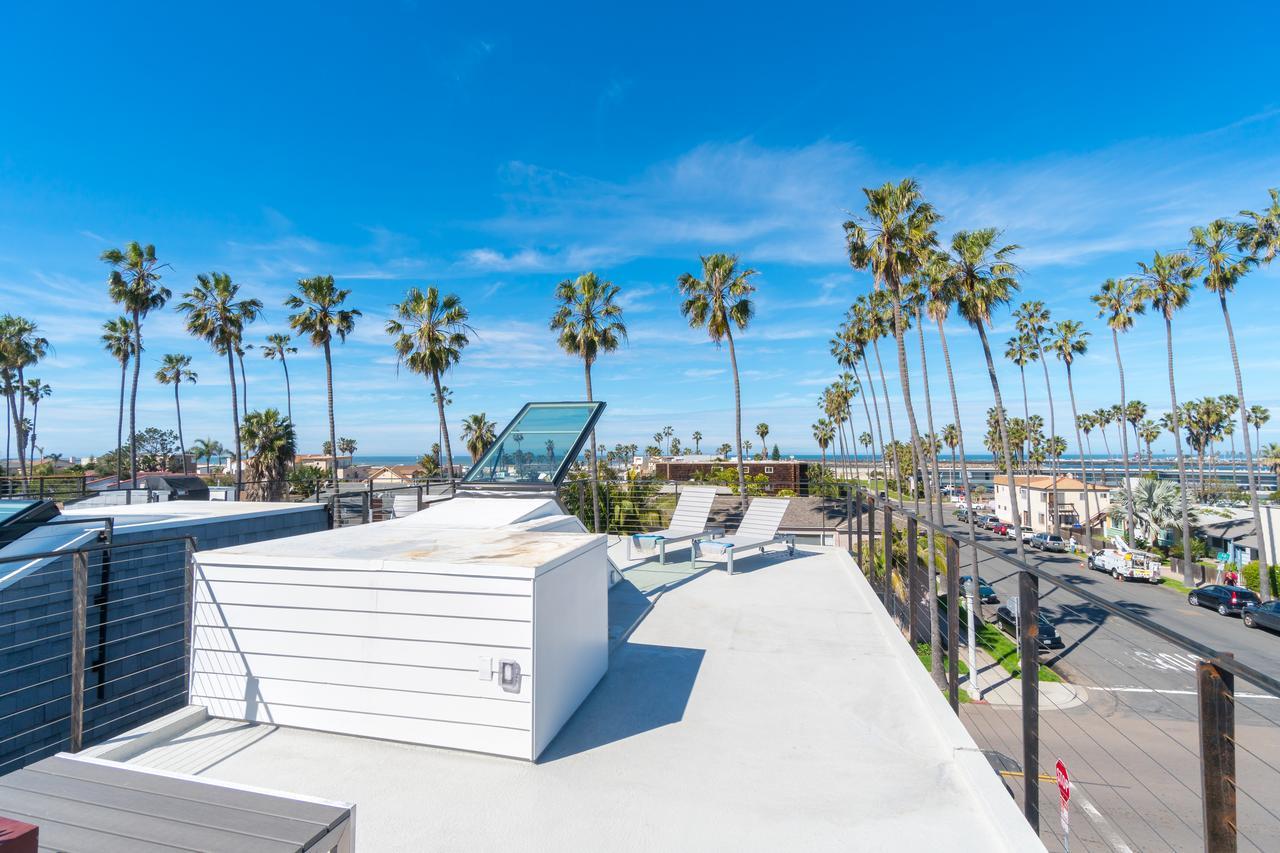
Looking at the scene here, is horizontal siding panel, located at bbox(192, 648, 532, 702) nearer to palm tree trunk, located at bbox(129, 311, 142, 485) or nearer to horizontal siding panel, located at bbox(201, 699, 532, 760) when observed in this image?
horizontal siding panel, located at bbox(201, 699, 532, 760)

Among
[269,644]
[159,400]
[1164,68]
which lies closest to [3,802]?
[269,644]

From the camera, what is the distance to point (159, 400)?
38250 mm

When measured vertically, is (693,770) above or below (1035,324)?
below

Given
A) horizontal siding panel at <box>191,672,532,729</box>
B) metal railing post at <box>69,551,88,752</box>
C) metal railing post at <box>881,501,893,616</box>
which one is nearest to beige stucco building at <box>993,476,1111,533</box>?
metal railing post at <box>881,501,893,616</box>

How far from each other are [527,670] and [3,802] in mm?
1546

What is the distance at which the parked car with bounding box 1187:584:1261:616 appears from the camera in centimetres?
2050

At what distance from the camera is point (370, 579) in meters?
2.62

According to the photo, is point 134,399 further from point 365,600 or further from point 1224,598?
point 1224,598

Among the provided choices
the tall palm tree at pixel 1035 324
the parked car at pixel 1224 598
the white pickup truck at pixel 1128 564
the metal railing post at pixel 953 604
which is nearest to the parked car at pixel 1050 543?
the white pickup truck at pixel 1128 564

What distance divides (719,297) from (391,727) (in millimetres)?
18707

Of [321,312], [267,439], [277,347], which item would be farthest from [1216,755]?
[277,347]

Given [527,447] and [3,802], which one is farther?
[527,447]

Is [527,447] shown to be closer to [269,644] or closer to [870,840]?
[269,644]

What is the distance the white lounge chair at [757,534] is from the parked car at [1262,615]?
15.3 metres
